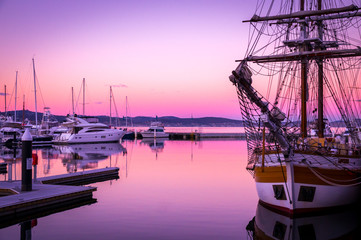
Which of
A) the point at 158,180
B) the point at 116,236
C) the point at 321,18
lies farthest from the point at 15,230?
the point at 321,18

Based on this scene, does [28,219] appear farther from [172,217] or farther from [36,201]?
[172,217]

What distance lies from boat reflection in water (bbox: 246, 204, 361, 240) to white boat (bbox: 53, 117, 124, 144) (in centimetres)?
6534

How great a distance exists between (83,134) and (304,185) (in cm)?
6785

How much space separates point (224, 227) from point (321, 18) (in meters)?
19.1

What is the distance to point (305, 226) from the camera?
52.4 ft

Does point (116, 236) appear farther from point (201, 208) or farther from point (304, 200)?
point (304, 200)

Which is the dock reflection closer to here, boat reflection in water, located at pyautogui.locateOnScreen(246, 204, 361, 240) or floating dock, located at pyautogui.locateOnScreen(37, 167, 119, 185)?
floating dock, located at pyautogui.locateOnScreen(37, 167, 119, 185)

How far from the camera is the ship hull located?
54.3 ft

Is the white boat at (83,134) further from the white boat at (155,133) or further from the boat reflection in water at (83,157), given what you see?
the white boat at (155,133)

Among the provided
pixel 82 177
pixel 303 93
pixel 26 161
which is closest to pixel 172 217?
pixel 26 161

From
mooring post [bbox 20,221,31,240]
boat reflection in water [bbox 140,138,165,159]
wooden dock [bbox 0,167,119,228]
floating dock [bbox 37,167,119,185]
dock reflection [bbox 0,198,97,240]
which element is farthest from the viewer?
boat reflection in water [bbox 140,138,165,159]

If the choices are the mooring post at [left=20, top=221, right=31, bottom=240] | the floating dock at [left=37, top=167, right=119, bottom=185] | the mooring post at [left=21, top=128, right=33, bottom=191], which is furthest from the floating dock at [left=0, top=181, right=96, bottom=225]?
the floating dock at [left=37, top=167, right=119, bottom=185]

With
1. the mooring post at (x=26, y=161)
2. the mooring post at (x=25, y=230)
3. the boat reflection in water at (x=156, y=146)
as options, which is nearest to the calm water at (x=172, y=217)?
the mooring post at (x=25, y=230)

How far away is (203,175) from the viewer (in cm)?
3250
